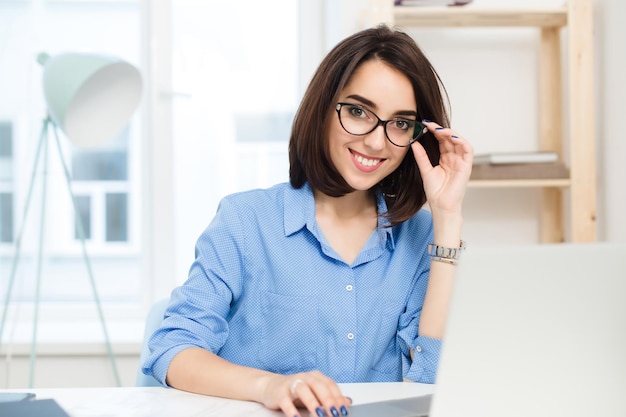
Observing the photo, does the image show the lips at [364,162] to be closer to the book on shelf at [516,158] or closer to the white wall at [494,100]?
the book on shelf at [516,158]

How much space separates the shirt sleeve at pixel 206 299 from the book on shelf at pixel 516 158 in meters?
1.23

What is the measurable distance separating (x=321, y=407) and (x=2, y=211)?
2389 millimetres

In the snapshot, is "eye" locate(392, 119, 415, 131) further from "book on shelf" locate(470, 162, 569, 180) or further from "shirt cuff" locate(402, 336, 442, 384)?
"book on shelf" locate(470, 162, 569, 180)

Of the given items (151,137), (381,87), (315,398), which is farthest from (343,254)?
(151,137)

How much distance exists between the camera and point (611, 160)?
2590mm

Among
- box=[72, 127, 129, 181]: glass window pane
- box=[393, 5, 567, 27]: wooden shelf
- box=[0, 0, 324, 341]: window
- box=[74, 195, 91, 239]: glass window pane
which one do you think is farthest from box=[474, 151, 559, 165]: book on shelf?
→ box=[74, 195, 91, 239]: glass window pane

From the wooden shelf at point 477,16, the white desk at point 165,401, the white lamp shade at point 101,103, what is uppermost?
the wooden shelf at point 477,16

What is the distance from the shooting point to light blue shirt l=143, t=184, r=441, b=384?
146 centimetres

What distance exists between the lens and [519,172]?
2506 millimetres

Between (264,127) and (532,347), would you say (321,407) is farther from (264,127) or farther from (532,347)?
(264,127)

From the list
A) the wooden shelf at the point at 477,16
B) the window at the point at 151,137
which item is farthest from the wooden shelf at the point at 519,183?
the window at the point at 151,137

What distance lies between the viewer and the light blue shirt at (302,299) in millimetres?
1463

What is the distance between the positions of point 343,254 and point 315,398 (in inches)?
21.7

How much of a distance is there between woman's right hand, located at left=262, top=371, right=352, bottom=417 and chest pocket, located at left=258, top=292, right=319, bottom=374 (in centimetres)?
38
